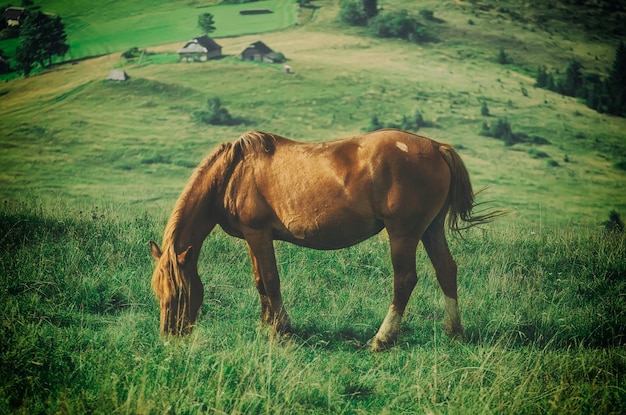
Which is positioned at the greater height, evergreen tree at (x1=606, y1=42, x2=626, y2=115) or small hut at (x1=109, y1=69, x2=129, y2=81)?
small hut at (x1=109, y1=69, x2=129, y2=81)

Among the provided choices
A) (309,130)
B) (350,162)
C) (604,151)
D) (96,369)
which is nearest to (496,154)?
(604,151)

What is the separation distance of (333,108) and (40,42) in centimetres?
1095

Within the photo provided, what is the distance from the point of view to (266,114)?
84.7 ft

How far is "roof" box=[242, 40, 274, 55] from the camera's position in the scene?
27.2 metres

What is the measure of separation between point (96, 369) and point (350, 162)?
295 centimetres

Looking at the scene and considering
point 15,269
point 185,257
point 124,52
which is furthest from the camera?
point 124,52

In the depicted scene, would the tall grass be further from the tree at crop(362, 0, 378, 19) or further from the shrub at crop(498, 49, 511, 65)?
the tree at crop(362, 0, 378, 19)

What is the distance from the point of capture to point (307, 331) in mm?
6789

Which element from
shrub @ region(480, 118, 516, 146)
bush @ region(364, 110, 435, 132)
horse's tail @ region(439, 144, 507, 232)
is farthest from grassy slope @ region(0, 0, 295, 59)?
horse's tail @ region(439, 144, 507, 232)

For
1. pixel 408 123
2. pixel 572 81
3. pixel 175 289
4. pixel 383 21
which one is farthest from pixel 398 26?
pixel 175 289

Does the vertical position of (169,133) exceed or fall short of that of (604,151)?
it exceeds it

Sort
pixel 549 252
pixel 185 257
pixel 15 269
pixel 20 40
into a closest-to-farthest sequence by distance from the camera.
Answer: pixel 185 257 < pixel 15 269 < pixel 549 252 < pixel 20 40

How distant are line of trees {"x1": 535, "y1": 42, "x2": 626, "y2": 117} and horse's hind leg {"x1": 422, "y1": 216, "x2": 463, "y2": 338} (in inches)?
929

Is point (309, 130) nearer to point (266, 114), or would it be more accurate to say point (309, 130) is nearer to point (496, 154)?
point (266, 114)
